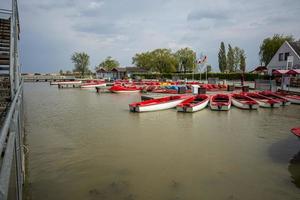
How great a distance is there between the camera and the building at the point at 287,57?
126ft

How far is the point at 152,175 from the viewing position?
305 inches

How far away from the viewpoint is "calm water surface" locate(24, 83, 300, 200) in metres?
6.78

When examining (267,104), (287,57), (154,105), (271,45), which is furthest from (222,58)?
(154,105)

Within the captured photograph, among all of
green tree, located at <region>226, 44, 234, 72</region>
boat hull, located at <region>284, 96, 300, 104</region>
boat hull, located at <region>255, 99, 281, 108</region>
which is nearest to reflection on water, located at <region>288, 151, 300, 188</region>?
boat hull, located at <region>255, 99, 281, 108</region>

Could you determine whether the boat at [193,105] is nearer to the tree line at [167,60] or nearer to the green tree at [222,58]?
the tree line at [167,60]

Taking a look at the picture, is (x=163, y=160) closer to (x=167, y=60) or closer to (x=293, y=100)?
(x=293, y=100)

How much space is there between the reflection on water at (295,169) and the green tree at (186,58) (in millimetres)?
76289

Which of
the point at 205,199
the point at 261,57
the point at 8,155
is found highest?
the point at 261,57

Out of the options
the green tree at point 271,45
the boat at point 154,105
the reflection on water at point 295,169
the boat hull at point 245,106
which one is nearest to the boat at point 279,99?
the boat hull at point 245,106

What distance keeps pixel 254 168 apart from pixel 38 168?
22.8ft

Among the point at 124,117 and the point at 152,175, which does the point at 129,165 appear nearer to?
the point at 152,175

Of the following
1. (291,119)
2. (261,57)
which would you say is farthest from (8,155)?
(261,57)

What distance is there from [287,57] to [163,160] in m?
37.4

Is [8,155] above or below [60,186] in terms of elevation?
above
